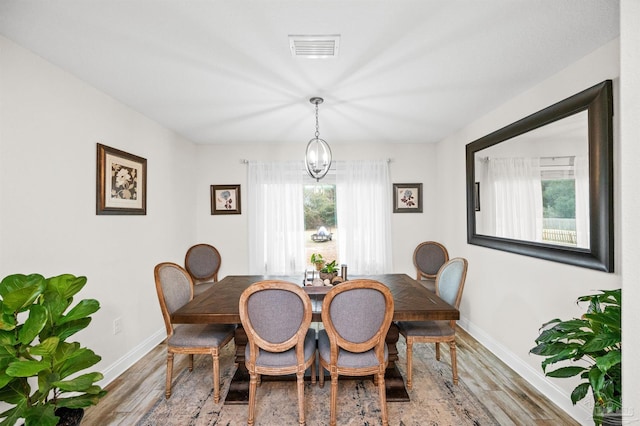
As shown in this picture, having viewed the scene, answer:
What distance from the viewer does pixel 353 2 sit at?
1.46 meters

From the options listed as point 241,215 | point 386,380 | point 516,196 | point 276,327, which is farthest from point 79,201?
point 516,196

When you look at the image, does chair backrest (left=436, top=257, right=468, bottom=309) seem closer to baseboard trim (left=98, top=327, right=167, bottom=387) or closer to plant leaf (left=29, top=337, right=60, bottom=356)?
plant leaf (left=29, top=337, right=60, bottom=356)

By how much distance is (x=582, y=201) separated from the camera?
197 centimetres

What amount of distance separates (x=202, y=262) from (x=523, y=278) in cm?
358

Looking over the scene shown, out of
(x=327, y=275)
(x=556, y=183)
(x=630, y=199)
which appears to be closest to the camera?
(x=630, y=199)

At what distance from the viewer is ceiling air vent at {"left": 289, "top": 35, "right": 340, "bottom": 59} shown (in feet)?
5.64

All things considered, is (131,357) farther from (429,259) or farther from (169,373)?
(429,259)

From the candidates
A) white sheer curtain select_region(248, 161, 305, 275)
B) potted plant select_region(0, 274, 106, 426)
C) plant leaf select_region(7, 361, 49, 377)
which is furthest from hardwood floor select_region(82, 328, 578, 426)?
white sheer curtain select_region(248, 161, 305, 275)

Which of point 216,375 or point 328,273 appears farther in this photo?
point 328,273

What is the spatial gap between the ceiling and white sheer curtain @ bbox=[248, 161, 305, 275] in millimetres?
1351

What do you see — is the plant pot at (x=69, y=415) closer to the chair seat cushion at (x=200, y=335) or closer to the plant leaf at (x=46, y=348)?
the plant leaf at (x=46, y=348)

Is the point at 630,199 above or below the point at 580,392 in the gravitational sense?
above

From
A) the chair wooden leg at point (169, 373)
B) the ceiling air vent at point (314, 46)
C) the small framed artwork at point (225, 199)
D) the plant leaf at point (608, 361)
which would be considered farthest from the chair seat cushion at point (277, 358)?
the small framed artwork at point (225, 199)

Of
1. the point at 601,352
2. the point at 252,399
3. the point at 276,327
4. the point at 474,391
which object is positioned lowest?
the point at 474,391
